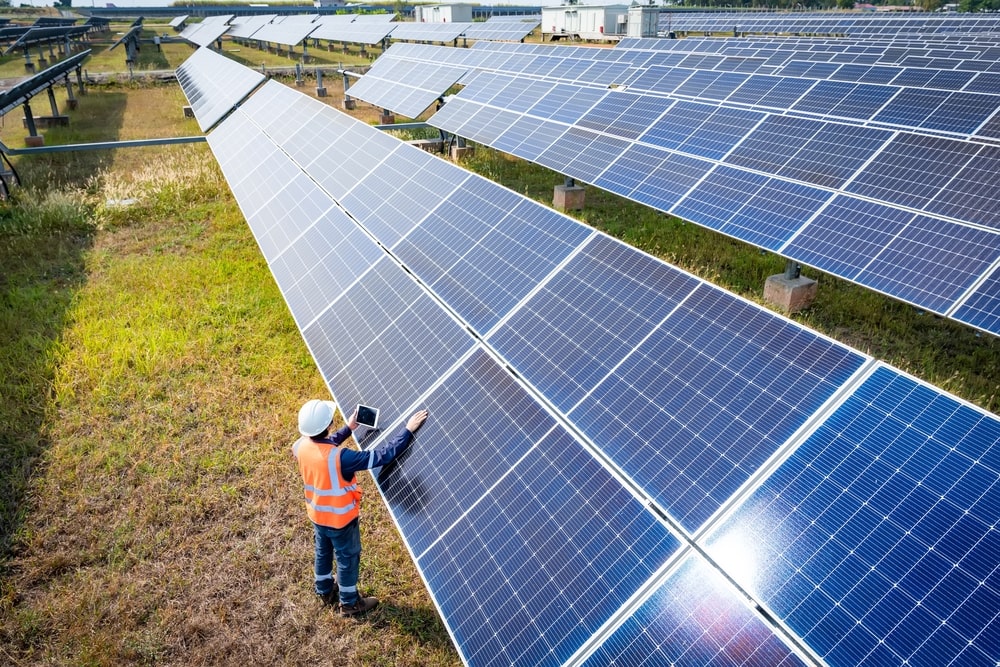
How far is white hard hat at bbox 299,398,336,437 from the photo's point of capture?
5.21 metres

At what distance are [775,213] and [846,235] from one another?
1.34 metres

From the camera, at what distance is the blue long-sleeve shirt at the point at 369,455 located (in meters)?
5.19

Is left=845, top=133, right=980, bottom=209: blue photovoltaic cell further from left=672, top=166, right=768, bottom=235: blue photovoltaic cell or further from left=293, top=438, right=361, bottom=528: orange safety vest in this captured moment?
left=293, top=438, right=361, bottom=528: orange safety vest

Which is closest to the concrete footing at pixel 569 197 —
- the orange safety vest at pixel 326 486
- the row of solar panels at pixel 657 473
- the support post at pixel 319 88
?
the row of solar panels at pixel 657 473

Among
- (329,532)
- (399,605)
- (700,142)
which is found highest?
(700,142)

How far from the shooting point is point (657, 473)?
14.1 ft

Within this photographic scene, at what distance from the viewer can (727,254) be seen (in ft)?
42.7

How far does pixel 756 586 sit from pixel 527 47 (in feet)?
95.5

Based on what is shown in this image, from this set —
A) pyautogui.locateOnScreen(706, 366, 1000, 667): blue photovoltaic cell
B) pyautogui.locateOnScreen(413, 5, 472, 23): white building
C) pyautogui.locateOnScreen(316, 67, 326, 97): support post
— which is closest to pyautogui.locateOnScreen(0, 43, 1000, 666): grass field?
pyautogui.locateOnScreen(706, 366, 1000, 667): blue photovoltaic cell

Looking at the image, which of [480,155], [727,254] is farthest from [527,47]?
[727,254]

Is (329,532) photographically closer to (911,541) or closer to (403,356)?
(403,356)

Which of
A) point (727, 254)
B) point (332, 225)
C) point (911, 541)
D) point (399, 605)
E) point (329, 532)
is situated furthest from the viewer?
point (727, 254)

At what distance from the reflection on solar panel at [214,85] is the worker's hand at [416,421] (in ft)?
56.9

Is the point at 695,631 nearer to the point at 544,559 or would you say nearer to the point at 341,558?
the point at 544,559
